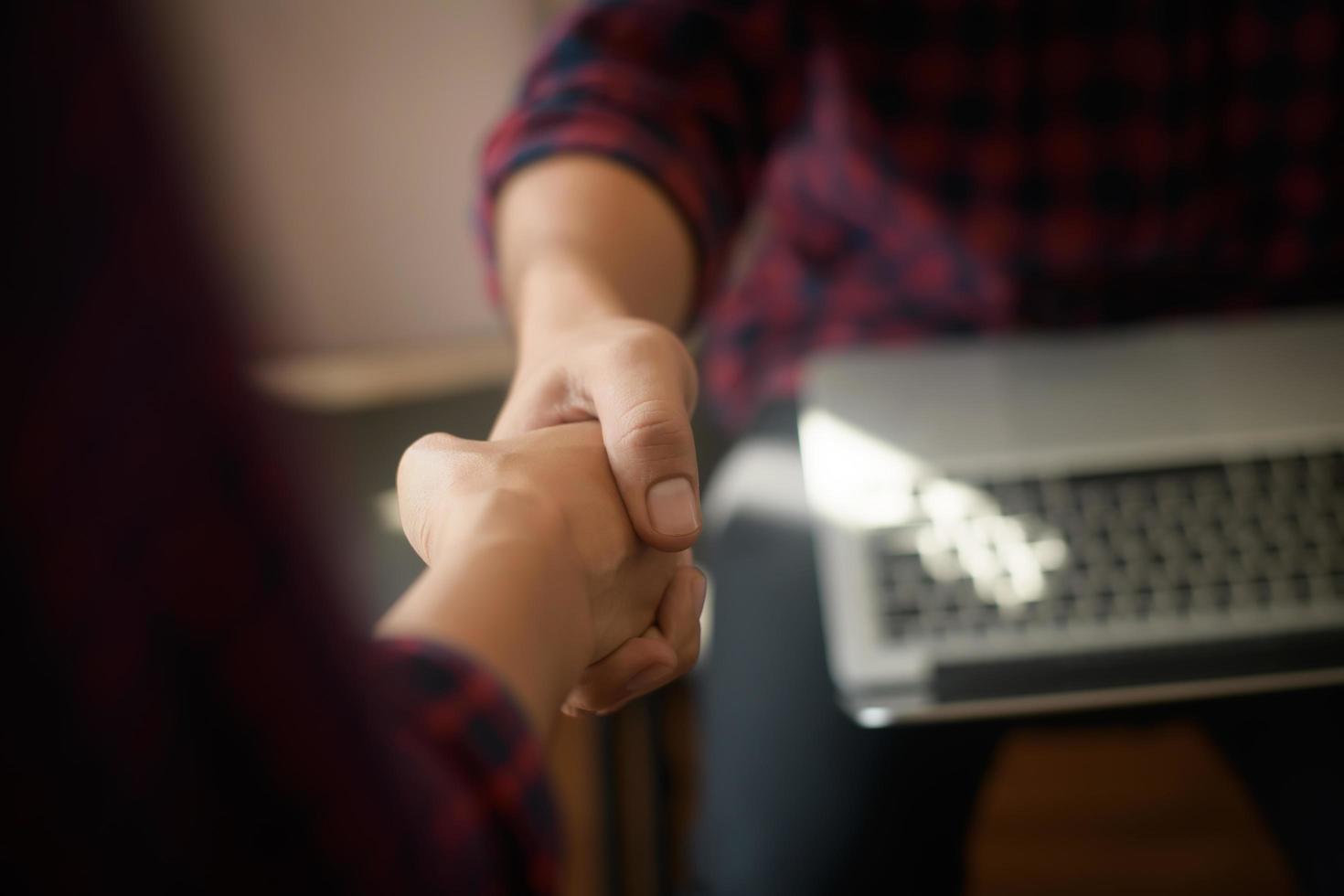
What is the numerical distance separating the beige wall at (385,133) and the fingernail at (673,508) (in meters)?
0.46

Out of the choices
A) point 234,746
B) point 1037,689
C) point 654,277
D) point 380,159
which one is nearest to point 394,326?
point 380,159

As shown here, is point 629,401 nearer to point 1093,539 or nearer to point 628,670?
point 628,670

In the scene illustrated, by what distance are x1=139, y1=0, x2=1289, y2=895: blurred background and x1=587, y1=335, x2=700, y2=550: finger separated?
1.7 inches

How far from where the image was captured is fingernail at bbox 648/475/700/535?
223mm

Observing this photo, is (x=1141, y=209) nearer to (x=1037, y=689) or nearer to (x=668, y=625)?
(x=1037, y=689)

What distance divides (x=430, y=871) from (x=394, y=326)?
758 mm

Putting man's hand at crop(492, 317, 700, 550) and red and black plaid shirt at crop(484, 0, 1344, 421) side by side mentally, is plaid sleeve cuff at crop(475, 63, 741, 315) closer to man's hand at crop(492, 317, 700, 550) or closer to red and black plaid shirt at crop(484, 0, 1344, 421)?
red and black plaid shirt at crop(484, 0, 1344, 421)

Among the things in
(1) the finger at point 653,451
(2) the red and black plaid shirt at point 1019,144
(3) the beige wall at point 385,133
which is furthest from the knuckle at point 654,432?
(3) the beige wall at point 385,133

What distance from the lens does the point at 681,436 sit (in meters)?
0.23

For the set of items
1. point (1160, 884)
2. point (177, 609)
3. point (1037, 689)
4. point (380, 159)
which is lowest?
point (1160, 884)

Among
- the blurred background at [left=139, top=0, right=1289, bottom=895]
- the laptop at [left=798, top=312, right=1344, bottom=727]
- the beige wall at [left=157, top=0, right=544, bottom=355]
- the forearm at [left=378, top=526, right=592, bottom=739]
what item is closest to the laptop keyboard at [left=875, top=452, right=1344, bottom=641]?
the laptop at [left=798, top=312, right=1344, bottom=727]

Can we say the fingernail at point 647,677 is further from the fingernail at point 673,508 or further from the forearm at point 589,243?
the forearm at point 589,243

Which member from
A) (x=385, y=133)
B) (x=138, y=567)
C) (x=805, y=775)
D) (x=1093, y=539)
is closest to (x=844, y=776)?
(x=805, y=775)

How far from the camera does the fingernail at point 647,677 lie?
22 cm
